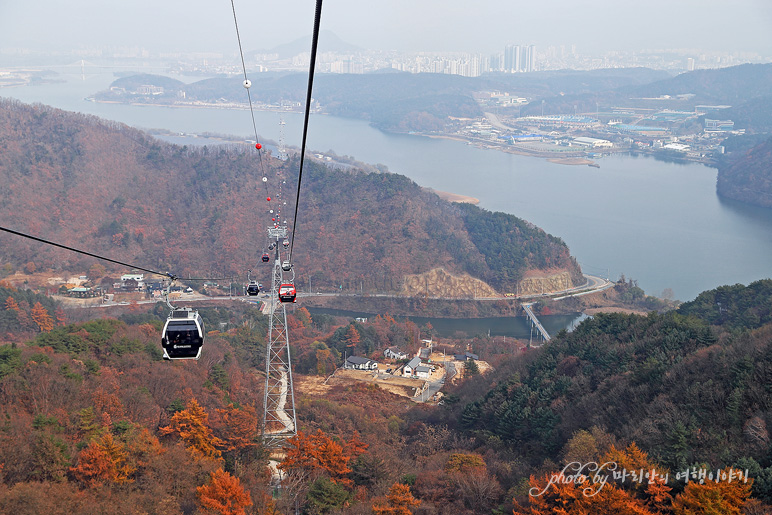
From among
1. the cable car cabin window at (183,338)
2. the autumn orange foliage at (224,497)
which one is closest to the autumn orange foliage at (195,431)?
the autumn orange foliage at (224,497)

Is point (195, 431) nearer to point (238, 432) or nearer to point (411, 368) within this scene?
point (238, 432)

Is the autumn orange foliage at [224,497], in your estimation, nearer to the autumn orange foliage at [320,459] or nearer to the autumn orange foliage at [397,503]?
the autumn orange foliage at [397,503]

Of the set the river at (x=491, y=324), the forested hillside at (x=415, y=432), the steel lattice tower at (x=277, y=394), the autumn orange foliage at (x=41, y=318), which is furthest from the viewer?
the river at (x=491, y=324)

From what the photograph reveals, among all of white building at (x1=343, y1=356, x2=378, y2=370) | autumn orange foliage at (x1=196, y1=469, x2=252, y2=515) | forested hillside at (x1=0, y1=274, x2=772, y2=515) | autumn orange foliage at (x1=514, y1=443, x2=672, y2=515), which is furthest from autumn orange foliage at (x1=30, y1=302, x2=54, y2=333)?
autumn orange foliage at (x1=514, y1=443, x2=672, y2=515)

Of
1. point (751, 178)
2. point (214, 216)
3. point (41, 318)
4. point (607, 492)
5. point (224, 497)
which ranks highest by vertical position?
point (751, 178)

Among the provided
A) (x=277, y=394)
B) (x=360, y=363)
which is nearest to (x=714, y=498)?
(x=277, y=394)

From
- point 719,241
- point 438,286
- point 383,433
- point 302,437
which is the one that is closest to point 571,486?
point 302,437

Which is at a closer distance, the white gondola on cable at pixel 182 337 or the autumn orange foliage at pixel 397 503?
the white gondola on cable at pixel 182 337
